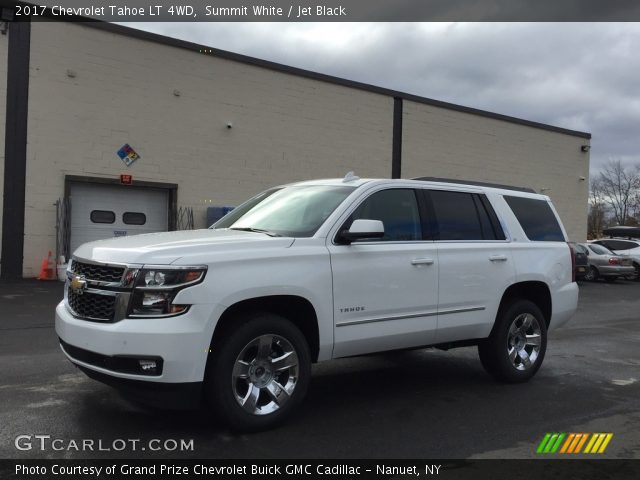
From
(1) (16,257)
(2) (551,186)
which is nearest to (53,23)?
(1) (16,257)

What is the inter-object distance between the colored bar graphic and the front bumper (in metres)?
2.52

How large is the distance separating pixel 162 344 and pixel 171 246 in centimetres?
71

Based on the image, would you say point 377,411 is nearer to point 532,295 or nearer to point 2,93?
point 532,295

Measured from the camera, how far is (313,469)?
3904 mm

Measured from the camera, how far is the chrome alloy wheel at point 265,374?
4.38m

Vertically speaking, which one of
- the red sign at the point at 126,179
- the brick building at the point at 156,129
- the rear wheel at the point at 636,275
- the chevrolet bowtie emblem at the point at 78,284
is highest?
the brick building at the point at 156,129

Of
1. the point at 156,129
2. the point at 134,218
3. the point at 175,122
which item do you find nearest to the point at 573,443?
the point at 134,218

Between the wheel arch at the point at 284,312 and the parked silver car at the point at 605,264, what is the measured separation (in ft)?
68.2

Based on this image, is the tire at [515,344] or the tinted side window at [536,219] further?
the tinted side window at [536,219]

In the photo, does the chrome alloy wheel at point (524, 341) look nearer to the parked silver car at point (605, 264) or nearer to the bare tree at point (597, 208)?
the parked silver car at point (605, 264)

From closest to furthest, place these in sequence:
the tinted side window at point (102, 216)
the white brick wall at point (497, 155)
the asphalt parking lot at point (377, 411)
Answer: the asphalt parking lot at point (377, 411) → the tinted side window at point (102, 216) → the white brick wall at point (497, 155)

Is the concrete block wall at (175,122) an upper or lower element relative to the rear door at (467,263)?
upper

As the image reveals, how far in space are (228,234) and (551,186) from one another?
26.1m

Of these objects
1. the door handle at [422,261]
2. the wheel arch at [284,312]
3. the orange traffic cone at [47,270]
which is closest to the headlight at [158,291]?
the wheel arch at [284,312]
